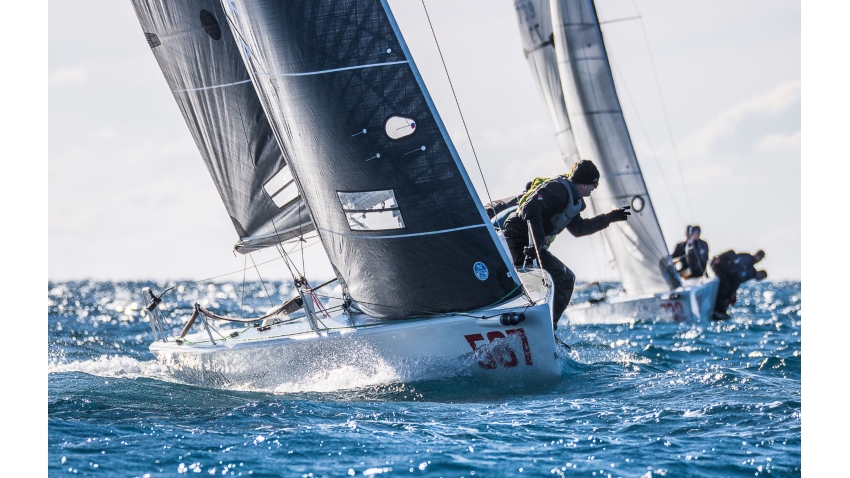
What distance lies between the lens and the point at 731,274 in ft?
44.7

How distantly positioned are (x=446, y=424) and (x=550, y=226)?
2060 millimetres

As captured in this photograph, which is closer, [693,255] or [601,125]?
[601,125]

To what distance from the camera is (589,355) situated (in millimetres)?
7762

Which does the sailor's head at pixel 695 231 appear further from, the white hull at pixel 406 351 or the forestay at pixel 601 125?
the white hull at pixel 406 351

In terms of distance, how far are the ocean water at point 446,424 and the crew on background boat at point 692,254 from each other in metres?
6.62

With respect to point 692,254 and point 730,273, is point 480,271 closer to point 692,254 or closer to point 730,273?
point 730,273

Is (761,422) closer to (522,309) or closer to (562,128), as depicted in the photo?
(522,309)

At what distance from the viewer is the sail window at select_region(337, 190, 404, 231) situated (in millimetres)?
6059

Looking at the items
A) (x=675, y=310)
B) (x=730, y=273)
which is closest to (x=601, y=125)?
(x=675, y=310)

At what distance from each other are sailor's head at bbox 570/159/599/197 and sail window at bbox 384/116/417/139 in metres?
1.17

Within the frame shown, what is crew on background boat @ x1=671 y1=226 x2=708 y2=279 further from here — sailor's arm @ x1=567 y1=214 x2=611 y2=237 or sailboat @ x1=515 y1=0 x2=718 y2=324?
sailor's arm @ x1=567 y1=214 x2=611 y2=237

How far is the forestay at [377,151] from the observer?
232 inches
